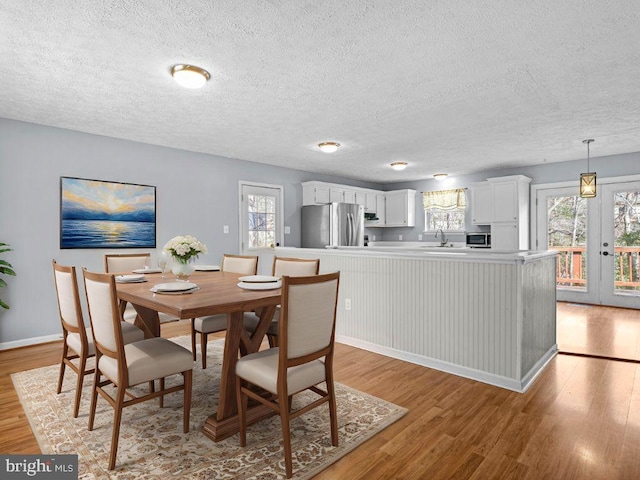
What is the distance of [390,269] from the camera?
3.40 metres

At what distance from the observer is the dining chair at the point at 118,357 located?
5.85 ft

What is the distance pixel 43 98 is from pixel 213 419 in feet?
9.94

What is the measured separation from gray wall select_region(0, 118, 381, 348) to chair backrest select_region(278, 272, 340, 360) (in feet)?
11.4

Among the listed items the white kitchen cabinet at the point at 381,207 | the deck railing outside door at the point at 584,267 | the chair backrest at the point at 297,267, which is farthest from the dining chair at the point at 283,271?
the white kitchen cabinet at the point at 381,207

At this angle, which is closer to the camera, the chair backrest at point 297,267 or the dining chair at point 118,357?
the dining chair at point 118,357

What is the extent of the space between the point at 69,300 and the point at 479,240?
636cm

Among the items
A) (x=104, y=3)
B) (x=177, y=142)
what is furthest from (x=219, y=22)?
(x=177, y=142)

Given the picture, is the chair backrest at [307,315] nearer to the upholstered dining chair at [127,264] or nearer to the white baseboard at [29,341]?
the upholstered dining chair at [127,264]

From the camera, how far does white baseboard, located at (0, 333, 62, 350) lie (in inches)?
144

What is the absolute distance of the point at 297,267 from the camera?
2.91 m

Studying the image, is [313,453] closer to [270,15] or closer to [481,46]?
[270,15]

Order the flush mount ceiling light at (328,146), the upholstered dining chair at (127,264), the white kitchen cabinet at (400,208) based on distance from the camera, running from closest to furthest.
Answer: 1. the upholstered dining chair at (127,264)
2. the flush mount ceiling light at (328,146)
3. the white kitchen cabinet at (400,208)

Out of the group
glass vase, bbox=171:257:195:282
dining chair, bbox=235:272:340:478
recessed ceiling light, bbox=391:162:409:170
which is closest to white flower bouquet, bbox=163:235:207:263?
glass vase, bbox=171:257:195:282

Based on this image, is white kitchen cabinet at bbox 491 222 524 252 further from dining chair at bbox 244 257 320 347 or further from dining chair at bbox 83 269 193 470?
dining chair at bbox 83 269 193 470
